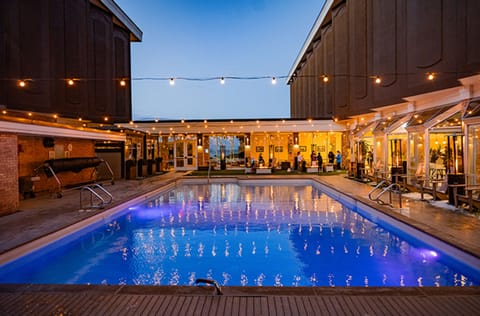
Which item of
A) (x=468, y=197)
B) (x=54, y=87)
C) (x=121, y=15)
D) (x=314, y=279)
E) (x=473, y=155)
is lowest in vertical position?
(x=314, y=279)

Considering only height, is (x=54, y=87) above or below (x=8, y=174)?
above

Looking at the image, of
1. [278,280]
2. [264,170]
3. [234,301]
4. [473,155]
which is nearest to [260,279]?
[278,280]

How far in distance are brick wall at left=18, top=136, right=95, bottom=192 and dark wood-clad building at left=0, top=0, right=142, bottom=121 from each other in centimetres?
210

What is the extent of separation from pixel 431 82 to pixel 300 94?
895 inches

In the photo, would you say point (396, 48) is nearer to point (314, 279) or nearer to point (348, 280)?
point (348, 280)

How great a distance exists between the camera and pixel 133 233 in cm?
704

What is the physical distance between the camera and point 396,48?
36.0ft

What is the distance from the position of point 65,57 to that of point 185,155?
9740mm

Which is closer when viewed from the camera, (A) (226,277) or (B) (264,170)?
(A) (226,277)

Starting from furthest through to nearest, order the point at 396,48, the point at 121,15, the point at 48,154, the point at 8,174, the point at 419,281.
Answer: the point at 121,15, the point at 48,154, the point at 396,48, the point at 8,174, the point at 419,281

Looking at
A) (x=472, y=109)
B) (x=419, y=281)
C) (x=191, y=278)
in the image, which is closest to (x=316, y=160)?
(x=472, y=109)

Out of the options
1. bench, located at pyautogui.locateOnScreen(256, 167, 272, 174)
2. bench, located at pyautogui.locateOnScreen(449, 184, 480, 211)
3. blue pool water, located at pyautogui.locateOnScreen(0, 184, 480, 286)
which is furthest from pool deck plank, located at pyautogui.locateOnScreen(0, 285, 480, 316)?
bench, located at pyautogui.locateOnScreen(256, 167, 272, 174)

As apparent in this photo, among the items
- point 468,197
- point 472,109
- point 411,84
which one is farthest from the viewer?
point 411,84

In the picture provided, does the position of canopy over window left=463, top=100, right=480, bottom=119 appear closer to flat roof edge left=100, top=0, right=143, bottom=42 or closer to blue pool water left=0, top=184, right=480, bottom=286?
blue pool water left=0, top=184, right=480, bottom=286
